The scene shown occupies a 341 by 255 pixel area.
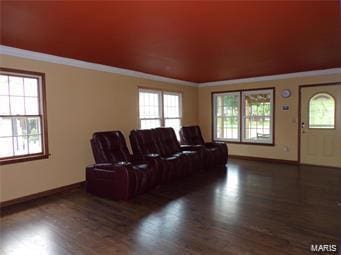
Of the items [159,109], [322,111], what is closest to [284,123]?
[322,111]

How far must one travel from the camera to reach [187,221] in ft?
9.77

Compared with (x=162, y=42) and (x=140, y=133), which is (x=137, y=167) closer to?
(x=140, y=133)

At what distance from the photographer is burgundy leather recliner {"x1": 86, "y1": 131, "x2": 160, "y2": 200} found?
3.68 m

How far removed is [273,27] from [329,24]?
24.9 inches

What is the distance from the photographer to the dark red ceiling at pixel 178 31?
2.38 m

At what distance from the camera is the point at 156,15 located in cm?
254

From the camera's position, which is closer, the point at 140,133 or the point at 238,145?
the point at 140,133

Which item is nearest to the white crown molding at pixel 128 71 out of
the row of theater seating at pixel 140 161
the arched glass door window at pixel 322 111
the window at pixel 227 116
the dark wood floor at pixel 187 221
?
the window at pixel 227 116

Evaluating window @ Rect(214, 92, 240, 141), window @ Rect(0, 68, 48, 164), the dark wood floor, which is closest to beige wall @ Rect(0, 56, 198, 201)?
window @ Rect(0, 68, 48, 164)

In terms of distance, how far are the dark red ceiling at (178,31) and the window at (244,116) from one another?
80.4 inches

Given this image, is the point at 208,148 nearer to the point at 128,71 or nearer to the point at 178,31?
the point at 128,71

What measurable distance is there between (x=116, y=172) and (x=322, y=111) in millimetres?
5074

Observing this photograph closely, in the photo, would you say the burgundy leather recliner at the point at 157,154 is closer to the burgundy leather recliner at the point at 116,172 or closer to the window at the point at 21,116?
the burgundy leather recliner at the point at 116,172

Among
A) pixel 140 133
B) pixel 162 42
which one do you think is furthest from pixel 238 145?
pixel 162 42
